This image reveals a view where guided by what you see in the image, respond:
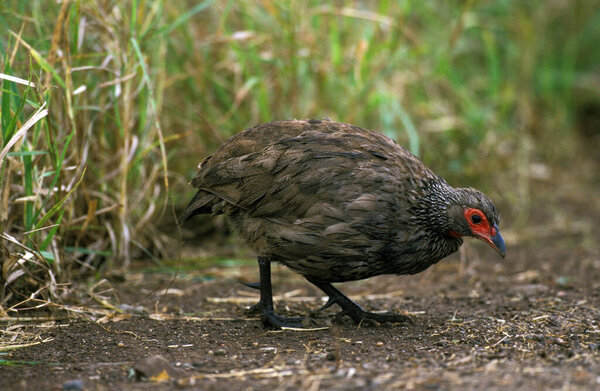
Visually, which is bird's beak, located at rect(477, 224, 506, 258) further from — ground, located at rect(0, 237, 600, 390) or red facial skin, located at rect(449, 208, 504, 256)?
ground, located at rect(0, 237, 600, 390)

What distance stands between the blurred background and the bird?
0.50 meters

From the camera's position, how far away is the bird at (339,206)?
3.88m

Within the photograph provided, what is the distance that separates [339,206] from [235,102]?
2093 millimetres

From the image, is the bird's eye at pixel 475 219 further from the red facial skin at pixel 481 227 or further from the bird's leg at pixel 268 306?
the bird's leg at pixel 268 306

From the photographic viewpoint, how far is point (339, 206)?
3.89 meters

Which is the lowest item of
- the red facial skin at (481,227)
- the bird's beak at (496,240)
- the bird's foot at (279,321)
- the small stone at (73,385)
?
the bird's foot at (279,321)

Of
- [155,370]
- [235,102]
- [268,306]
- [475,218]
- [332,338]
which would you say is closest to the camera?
[155,370]

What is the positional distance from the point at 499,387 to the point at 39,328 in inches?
91.6

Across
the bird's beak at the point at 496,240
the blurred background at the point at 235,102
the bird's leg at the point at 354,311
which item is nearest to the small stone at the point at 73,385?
the blurred background at the point at 235,102

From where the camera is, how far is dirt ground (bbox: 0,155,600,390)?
301cm

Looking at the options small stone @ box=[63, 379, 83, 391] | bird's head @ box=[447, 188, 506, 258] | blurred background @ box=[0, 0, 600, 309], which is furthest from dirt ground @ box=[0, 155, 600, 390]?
bird's head @ box=[447, 188, 506, 258]

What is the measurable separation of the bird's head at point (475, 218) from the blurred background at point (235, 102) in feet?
5.12

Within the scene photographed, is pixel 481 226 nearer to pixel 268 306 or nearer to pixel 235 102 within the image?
pixel 268 306

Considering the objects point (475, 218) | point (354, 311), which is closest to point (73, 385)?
point (354, 311)
